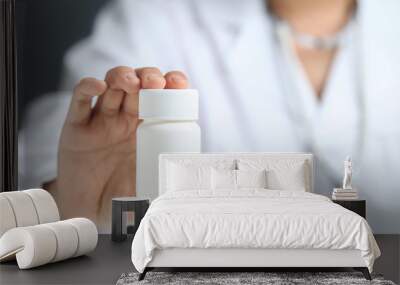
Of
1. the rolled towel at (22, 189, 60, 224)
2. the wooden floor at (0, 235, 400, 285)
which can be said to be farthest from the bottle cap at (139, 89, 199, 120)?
the rolled towel at (22, 189, 60, 224)

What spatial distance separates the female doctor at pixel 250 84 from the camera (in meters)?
8.33

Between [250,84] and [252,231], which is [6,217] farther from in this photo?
[250,84]

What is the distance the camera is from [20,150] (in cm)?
855

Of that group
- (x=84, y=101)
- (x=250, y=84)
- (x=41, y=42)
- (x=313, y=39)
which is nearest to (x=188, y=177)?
(x=250, y=84)

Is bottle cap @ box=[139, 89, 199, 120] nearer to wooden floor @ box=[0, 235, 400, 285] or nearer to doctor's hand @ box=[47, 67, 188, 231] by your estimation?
doctor's hand @ box=[47, 67, 188, 231]

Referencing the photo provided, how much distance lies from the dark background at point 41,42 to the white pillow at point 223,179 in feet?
7.63

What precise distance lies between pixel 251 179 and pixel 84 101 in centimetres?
231

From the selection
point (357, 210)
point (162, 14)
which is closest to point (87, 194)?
point (162, 14)

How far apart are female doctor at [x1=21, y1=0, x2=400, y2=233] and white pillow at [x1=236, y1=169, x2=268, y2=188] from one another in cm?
107

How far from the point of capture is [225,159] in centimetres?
778

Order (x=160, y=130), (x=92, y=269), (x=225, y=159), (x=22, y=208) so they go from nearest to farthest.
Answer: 1. (x=92, y=269)
2. (x=22, y=208)
3. (x=225, y=159)
4. (x=160, y=130)

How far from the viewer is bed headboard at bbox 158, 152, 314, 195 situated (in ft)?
25.3

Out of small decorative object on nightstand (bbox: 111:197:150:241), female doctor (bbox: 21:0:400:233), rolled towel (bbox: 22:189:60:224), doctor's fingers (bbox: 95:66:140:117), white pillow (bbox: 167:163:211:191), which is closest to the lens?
rolled towel (bbox: 22:189:60:224)

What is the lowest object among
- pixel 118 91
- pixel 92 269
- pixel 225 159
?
pixel 92 269
